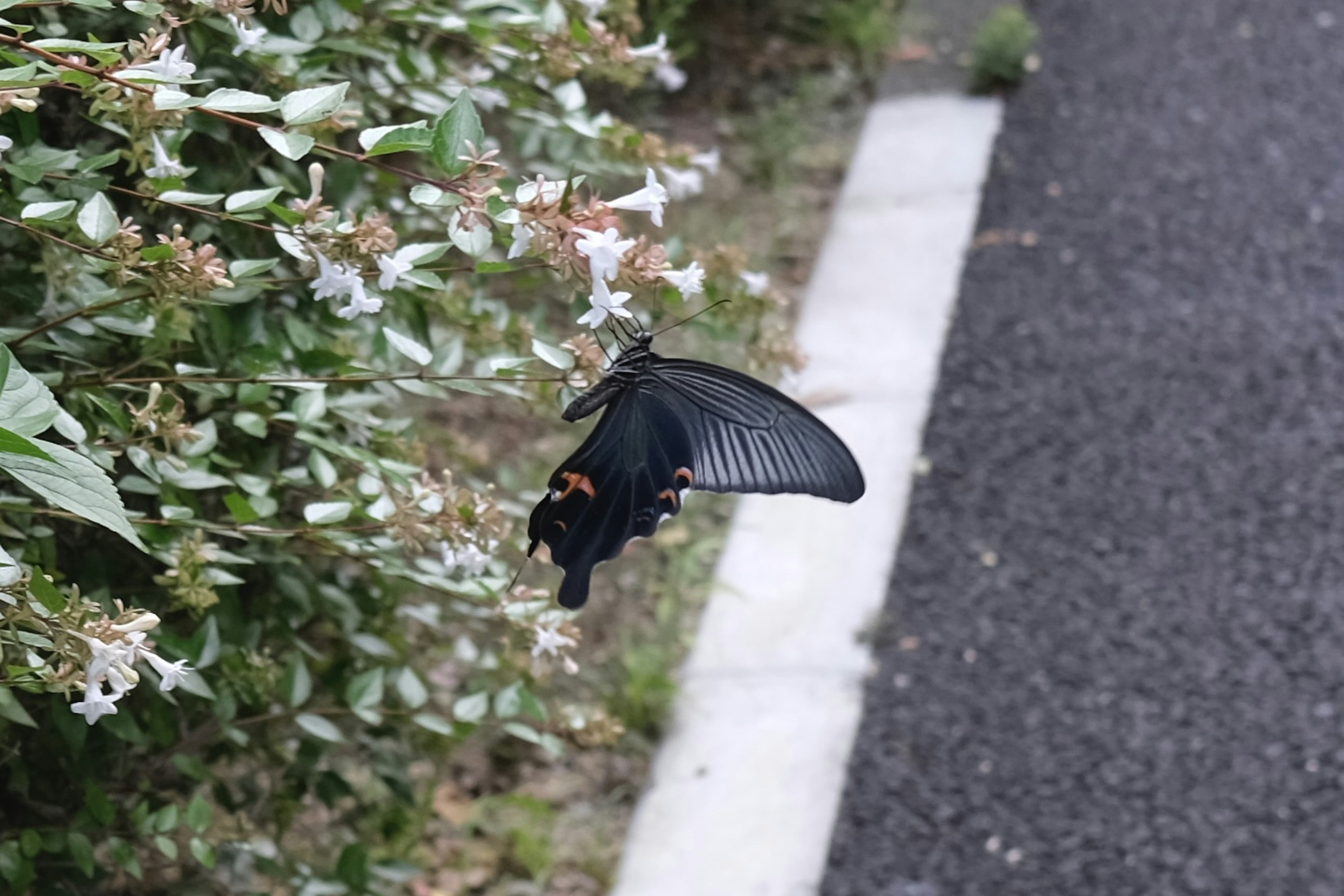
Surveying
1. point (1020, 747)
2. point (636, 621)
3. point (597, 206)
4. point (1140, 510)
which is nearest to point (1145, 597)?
point (1140, 510)

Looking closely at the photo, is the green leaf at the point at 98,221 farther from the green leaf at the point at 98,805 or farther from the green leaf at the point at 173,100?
the green leaf at the point at 98,805

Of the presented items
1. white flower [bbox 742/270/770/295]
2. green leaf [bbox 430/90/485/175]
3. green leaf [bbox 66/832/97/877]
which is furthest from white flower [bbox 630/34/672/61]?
green leaf [bbox 66/832/97/877]

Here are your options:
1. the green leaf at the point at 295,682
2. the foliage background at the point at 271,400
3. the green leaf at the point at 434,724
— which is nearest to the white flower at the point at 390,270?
the foliage background at the point at 271,400

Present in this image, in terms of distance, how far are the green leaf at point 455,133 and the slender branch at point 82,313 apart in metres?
0.30

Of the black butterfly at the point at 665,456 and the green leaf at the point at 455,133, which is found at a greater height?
the green leaf at the point at 455,133

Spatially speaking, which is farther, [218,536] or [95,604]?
[218,536]

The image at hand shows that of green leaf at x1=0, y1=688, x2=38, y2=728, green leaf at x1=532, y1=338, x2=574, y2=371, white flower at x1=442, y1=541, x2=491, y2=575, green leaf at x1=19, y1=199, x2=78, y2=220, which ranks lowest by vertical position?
green leaf at x1=0, y1=688, x2=38, y2=728

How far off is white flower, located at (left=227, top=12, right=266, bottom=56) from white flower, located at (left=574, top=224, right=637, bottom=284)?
13.5 inches

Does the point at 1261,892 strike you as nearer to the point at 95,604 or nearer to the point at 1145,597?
the point at 1145,597

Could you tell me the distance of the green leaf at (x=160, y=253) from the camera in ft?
3.36

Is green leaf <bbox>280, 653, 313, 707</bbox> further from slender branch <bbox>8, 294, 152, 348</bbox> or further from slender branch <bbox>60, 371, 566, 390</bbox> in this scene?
slender branch <bbox>8, 294, 152, 348</bbox>

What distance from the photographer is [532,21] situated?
1449mm

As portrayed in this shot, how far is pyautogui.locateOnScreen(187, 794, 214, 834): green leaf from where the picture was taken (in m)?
1.41

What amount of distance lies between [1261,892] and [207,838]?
167 cm
